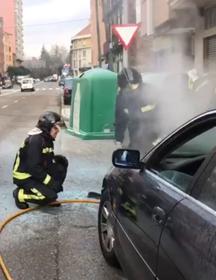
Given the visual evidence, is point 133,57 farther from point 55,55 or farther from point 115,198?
point 55,55

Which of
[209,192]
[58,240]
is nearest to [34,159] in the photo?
[58,240]

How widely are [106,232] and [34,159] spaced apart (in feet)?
5.81

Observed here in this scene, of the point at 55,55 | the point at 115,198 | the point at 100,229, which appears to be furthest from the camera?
the point at 55,55

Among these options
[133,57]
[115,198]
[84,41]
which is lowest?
[115,198]

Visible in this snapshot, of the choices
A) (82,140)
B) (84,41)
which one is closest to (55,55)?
(84,41)

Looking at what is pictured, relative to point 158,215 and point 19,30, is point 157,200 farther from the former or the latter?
point 19,30

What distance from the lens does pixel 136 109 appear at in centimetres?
914

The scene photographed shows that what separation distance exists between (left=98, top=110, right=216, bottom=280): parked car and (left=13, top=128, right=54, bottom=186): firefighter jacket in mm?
1735

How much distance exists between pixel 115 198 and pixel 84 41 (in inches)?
4206

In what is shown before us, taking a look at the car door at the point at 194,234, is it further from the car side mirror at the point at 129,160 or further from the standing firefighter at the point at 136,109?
the standing firefighter at the point at 136,109

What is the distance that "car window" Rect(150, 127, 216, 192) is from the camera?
2.94 metres

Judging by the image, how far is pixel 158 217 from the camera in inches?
111

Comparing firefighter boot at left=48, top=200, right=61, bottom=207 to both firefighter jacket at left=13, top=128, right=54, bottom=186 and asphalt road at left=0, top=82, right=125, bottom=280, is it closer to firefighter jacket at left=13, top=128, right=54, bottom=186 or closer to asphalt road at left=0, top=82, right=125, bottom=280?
asphalt road at left=0, top=82, right=125, bottom=280

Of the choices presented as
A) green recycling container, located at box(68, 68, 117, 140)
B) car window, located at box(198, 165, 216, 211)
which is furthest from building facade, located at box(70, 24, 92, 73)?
car window, located at box(198, 165, 216, 211)
